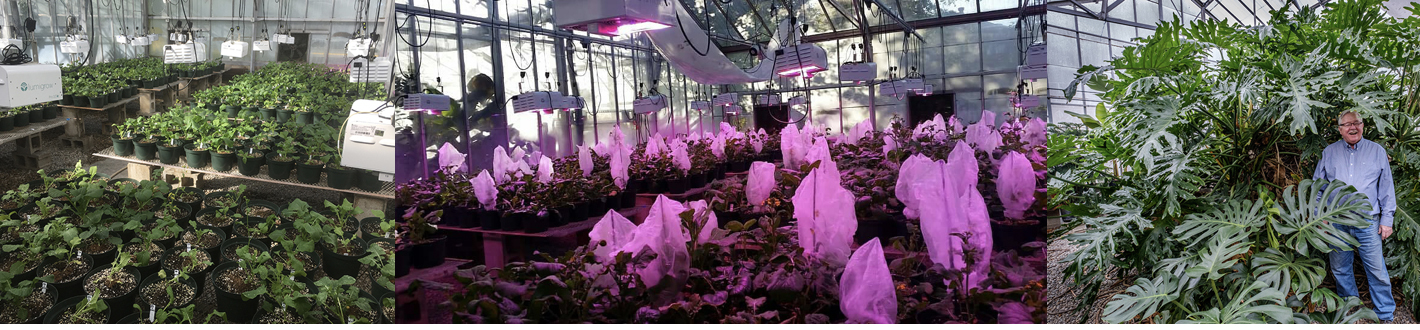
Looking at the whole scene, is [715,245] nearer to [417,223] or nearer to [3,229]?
[417,223]

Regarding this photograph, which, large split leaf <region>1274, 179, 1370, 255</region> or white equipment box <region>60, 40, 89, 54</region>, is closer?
white equipment box <region>60, 40, 89, 54</region>

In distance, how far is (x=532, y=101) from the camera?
1.98 metres

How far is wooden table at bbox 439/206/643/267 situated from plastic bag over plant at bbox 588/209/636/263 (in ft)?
0.08

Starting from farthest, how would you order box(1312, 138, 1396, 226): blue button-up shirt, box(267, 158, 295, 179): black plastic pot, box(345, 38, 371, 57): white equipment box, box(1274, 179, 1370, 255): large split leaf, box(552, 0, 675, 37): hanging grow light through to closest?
box(1312, 138, 1396, 226): blue button-up shirt < box(1274, 179, 1370, 255): large split leaf < box(267, 158, 295, 179): black plastic pot < box(345, 38, 371, 57): white equipment box < box(552, 0, 675, 37): hanging grow light

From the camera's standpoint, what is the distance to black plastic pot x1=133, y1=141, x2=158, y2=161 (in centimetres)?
244

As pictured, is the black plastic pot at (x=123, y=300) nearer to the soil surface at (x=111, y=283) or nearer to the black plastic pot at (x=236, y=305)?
the soil surface at (x=111, y=283)

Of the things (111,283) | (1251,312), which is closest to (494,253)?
(111,283)

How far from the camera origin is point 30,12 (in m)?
2.47

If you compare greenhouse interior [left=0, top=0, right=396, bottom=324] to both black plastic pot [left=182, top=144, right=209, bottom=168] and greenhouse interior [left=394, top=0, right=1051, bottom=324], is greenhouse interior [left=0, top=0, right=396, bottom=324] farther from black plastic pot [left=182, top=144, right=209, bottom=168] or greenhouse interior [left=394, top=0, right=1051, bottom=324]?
greenhouse interior [left=394, top=0, right=1051, bottom=324]

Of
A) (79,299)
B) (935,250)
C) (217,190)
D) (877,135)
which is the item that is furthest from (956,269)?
(79,299)

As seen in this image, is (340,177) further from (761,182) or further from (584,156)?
(761,182)

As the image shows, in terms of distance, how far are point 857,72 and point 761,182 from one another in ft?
1.34

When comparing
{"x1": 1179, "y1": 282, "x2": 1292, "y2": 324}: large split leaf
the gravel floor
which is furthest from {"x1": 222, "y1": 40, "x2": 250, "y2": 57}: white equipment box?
{"x1": 1179, "y1": 282, "x2": 1292, "y2": 324}: large split leaf

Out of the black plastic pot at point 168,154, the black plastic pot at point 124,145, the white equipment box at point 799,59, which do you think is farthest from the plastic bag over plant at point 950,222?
the black plastic pot at point 124,145
